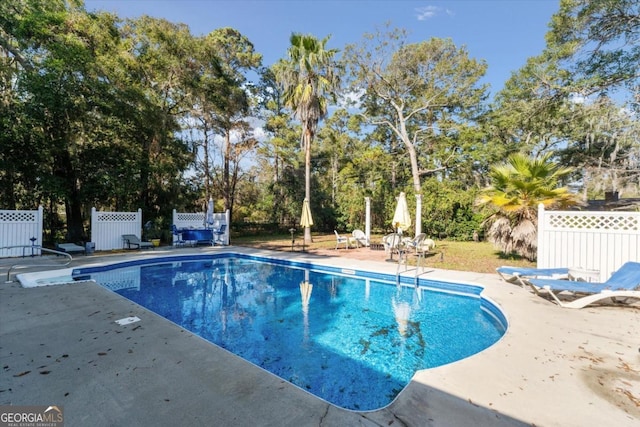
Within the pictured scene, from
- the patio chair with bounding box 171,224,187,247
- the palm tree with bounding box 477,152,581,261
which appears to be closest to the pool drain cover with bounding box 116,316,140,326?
the palm tree with bounding box 477,152,581,261

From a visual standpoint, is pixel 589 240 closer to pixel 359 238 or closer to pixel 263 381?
pixel 263 381

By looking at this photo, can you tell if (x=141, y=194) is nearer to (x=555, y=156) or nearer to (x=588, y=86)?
(x=588, y=86)

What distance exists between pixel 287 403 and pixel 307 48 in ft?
48.2

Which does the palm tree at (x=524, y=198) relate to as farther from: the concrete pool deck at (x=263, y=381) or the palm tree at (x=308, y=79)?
the palm tree at (x=308, y=79)

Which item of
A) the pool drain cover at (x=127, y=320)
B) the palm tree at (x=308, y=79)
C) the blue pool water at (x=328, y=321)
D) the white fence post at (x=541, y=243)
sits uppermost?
the palm tree at (x=308, y=79)

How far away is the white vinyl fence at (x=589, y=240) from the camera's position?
18.6 feet

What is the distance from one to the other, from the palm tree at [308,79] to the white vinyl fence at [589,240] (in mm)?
9609

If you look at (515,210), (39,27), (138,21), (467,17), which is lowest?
(515,210)

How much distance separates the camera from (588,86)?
1067cm

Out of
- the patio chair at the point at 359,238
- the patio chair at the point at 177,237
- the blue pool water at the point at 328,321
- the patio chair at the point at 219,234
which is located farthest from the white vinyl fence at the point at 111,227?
the patio chair at the point at 359,238

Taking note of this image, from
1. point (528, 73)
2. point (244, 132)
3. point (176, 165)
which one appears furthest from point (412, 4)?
point (176, 165)

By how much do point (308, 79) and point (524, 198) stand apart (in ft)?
34.5

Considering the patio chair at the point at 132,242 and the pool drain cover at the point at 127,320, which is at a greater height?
the patio chair at the point at 132,242

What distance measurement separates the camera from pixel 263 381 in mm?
2410
